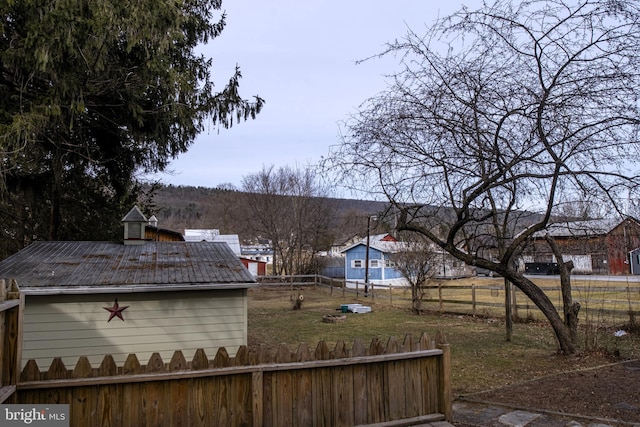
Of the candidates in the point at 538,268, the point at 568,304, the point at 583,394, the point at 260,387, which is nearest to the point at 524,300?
the point at 568,304

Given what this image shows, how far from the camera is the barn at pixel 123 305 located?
714 centimetres

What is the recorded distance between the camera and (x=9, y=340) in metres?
3.04

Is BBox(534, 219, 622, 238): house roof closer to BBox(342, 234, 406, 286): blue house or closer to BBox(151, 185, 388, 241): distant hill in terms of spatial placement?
BBox(151, 185, 388, 241): distant hill

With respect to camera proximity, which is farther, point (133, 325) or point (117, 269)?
point (117, 269)

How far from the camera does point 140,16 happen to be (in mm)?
7027

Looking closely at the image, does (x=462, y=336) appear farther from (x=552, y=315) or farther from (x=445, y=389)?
(x=445, y=389)

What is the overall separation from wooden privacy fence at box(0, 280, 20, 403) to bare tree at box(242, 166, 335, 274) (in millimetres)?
30864

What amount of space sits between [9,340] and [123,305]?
4738 mm

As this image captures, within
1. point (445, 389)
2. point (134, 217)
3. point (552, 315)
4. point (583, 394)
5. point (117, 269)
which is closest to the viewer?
point (445, 389)

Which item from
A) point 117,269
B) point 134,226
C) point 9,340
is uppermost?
point 134,226

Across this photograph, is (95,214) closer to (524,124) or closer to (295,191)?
(524,124)

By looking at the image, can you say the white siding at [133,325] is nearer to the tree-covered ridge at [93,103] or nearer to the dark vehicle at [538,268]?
the tree-covered ridge at [93,103]

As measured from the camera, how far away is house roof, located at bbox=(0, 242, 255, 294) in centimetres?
719

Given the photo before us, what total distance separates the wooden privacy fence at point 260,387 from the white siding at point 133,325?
419 centimetres
